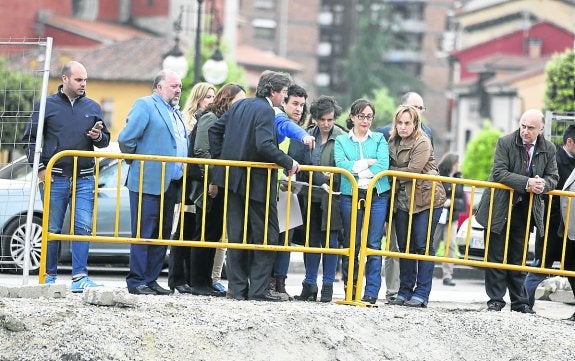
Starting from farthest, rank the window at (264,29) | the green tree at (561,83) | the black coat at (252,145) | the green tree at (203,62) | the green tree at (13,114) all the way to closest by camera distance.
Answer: the window at (264,29), the green tree at (203,62), the green tree at (561,83), the green tree at (13,114), the black coat at (252,145)

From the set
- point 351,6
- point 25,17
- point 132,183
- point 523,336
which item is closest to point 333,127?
point 132,183

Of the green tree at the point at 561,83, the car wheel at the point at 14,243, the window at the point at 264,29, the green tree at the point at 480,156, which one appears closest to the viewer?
the car wheel at the point at 14,243

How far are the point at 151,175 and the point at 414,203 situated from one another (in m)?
2.40

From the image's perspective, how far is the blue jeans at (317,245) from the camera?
479 inches

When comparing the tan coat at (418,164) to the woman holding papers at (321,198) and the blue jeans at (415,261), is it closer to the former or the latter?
the blue jeans at (415,261)

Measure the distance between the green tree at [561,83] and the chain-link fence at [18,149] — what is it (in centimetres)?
2251

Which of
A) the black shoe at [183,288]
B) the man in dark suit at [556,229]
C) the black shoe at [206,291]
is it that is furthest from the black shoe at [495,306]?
the black shoe at [183,288]

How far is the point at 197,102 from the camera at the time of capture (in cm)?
1288

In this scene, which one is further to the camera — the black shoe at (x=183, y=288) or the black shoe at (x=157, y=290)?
the black shoe at (x=183, y=288)

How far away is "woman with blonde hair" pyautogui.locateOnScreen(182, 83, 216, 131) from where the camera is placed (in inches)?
504

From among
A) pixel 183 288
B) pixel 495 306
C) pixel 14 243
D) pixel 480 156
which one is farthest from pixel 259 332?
pixel 480 156

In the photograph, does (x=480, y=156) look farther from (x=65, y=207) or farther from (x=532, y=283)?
(x=65, y=207)

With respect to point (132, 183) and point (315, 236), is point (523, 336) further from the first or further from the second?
point (132, 183)

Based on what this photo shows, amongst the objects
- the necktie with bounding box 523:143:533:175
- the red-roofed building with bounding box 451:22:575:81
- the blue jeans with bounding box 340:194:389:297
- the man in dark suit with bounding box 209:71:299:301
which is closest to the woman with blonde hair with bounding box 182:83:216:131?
the man in dark suit with bounding box 209:71:299:301
